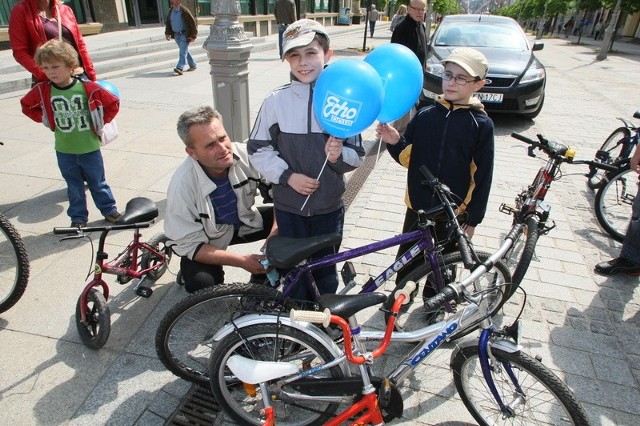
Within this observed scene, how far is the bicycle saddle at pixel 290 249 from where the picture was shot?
1954 mm

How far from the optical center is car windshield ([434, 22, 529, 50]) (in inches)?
306

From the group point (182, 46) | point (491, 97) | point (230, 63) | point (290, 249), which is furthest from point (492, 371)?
point (182, 46)

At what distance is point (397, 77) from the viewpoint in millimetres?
2344

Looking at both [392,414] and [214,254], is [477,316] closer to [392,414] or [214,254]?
[392,414]

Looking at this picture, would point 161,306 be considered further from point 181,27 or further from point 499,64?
point 181,27

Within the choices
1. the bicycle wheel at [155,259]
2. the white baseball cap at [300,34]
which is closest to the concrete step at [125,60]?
the bicycle wheel at [155,259]

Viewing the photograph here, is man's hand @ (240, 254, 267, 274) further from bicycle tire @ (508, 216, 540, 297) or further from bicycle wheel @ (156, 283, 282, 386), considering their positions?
bicycle tire @ (508, 216, 540, 297)

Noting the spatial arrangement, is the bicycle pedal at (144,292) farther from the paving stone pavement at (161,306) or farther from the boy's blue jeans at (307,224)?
the boy's blue jeans at (307,224)

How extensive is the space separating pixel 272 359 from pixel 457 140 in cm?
159

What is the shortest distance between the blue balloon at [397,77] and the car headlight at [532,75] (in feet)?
18.0

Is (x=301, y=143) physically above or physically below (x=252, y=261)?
above

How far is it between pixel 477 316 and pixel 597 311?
1.92m

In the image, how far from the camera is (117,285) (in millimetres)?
3152

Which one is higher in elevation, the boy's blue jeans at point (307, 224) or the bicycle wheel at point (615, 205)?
the boy's blue jeans at point (307, 224)
